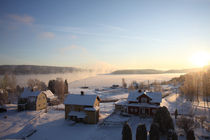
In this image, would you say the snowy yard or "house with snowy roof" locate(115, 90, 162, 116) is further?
"house with snowy roof" locate(115, 90, 162, 116)

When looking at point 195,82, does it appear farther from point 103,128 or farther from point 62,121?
point 62,121

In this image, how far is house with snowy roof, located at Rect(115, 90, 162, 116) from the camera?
30891 mm

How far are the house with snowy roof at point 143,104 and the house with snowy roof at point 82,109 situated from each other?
8698mm

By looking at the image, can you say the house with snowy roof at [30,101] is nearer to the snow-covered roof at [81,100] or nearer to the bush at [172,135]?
the snow-covered roof at [81,100]

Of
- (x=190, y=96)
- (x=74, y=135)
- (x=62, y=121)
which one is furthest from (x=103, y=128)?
(x=190, y=96)

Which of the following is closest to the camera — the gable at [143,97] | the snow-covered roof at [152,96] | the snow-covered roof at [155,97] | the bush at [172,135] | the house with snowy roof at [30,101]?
the bush at [172,135]

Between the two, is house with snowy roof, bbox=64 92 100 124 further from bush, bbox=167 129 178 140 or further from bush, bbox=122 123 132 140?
bush, bbox=167 129 178 140

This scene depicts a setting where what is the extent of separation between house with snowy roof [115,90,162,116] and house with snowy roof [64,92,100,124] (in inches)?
342

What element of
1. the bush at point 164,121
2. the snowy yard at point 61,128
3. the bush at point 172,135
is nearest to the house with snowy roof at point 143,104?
the snowy yard at point 61,128

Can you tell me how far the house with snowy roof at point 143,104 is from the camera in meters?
30.9

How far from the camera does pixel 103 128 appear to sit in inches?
977

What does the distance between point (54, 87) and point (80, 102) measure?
4161 centimetres

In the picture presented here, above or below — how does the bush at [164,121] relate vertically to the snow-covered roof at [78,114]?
A: above

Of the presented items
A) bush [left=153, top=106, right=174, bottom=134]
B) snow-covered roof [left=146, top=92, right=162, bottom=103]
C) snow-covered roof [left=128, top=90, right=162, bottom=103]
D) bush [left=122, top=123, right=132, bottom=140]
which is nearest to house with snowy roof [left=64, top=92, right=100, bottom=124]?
A: bush [left=122, top=123, right=132, bottom=140]
